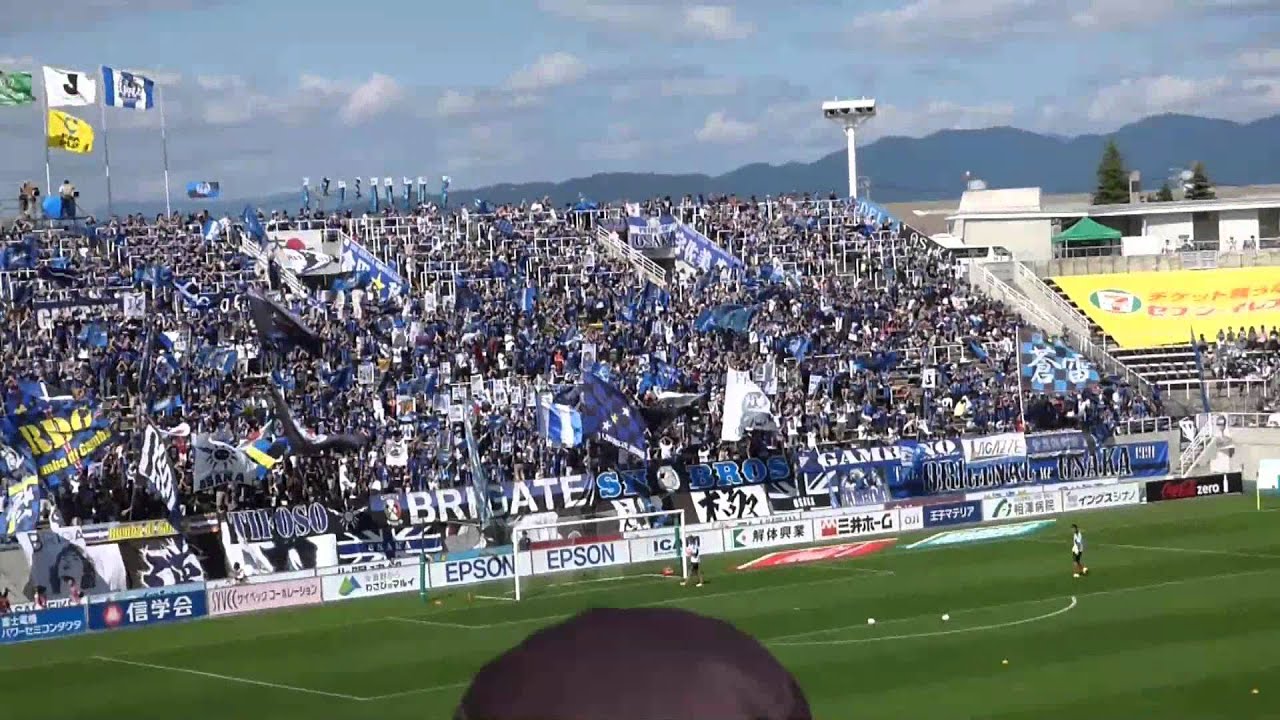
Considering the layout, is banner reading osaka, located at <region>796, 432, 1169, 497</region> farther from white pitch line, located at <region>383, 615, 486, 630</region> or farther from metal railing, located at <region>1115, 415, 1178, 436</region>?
white pitch line, located at <region>383, 615, 486, 630</region>

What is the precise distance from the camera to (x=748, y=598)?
1548 inches

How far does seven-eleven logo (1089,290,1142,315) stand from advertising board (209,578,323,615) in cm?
3866

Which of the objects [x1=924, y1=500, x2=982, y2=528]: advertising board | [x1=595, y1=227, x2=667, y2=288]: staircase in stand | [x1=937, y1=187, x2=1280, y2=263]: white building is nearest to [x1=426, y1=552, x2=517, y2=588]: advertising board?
[x1=924, y1=500, x2=982, y2=528]: advertising board

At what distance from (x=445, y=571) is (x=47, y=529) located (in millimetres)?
9843

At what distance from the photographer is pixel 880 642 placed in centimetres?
3169

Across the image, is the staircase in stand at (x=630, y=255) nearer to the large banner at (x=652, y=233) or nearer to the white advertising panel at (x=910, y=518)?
the large banner at (x=652, y=233)

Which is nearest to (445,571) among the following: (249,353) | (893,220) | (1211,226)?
(249,353)

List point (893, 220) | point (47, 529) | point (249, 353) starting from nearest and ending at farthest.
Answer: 1. point (47, 529)
2. point (249, 353)
3. point (893, 220)

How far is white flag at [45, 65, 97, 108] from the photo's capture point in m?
59.1

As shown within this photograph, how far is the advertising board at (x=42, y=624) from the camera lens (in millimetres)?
39531

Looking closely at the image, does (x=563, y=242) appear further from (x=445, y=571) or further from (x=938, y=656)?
(x=938, y=656)

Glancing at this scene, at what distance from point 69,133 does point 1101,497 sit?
36.4 m

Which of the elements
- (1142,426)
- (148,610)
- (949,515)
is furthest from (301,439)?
(1142,426)

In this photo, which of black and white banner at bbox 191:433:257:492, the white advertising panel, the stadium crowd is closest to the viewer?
black and white banner at bbox 191:433:257:492
